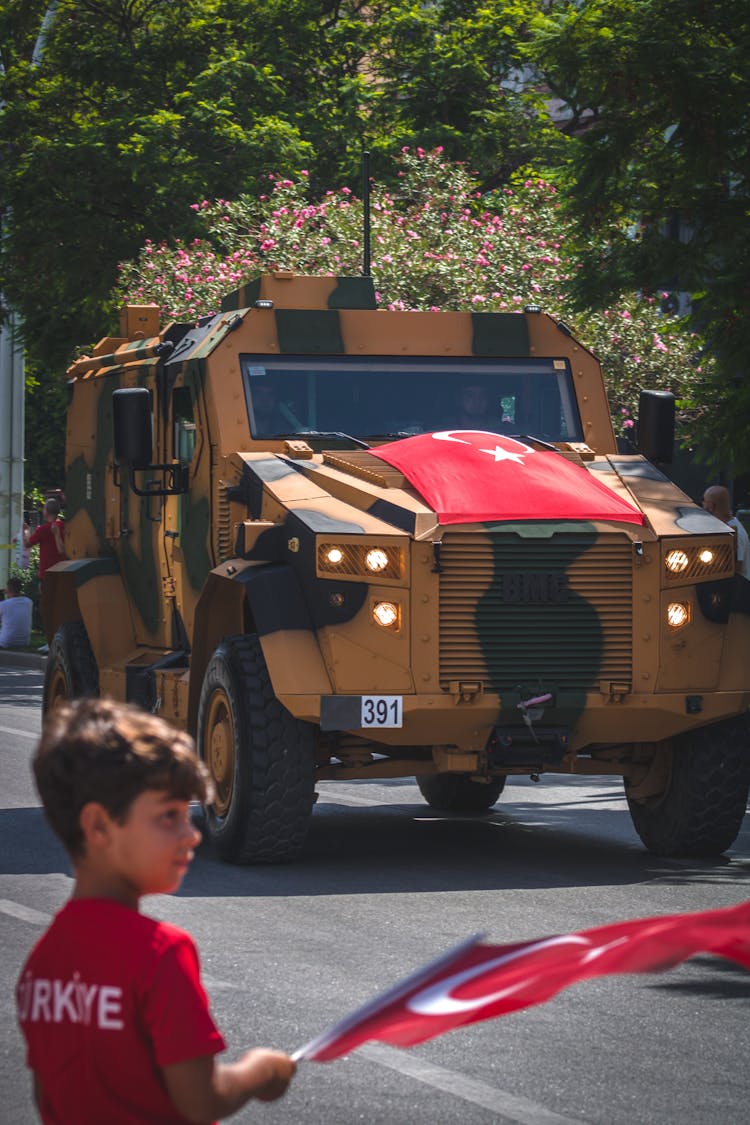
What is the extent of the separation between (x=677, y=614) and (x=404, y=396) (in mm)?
2218

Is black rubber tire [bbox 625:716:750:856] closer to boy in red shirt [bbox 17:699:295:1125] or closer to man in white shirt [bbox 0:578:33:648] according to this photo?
boy in red shirt [bbox 17:699:295:1125]

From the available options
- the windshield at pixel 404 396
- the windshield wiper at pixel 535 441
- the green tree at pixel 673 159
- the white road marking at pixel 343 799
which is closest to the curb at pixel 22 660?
the green tree at pixel 673 159

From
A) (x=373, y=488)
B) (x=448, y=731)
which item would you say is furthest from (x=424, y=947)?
(x=373, y=488)

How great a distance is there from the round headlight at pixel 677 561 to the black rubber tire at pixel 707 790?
0.79 metres

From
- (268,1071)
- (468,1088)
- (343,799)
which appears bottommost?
(343,799)

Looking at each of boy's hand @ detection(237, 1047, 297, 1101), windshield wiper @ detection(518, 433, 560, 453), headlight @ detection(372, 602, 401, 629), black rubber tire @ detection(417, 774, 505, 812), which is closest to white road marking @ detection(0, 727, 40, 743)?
black rubber tire @ detection(417, 774, 505, 812)

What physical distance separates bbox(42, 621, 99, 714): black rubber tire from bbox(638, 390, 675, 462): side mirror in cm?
384

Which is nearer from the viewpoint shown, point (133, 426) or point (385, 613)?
point (385, 613)

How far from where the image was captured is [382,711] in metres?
9.75

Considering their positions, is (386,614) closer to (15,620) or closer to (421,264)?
(421,264)

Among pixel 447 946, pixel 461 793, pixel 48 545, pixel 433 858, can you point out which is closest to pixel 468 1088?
pixel 447 946

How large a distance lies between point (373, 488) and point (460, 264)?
15.7m

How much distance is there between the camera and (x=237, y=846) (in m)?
10.1

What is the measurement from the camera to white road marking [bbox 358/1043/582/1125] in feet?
18.3
